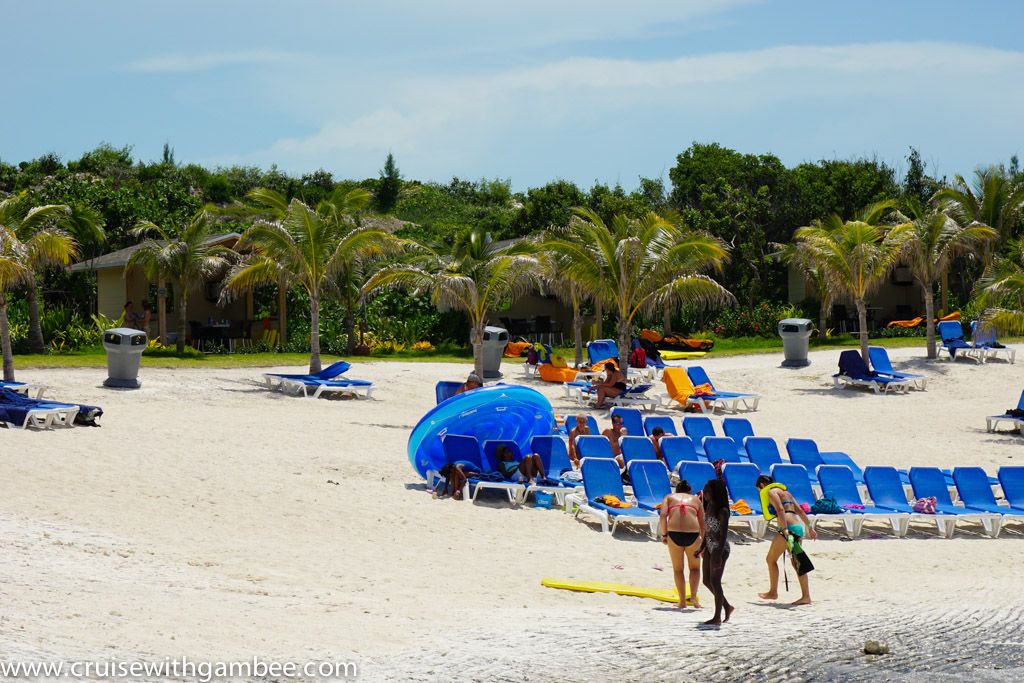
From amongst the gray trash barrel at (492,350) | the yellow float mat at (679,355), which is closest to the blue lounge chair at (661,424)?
the gray trash barrel at (492,350)

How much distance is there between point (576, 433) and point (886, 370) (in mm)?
12338

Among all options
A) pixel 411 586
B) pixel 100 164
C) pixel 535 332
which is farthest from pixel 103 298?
pixel 100 164

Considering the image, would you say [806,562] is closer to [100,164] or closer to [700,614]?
[700,614]

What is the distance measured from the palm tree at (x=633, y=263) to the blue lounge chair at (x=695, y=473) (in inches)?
364

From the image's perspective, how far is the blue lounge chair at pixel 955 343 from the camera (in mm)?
28734

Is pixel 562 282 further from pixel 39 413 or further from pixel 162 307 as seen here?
pixel 39 413

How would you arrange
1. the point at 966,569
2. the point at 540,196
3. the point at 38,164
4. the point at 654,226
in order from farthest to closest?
the point at 38,164 → the point at 540,196 → the point at 654,226 → the point at 966,569

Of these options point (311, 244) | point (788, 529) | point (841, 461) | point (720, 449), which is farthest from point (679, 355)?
point (788, 529)

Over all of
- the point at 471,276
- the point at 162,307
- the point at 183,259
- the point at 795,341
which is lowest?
the point at 795,341

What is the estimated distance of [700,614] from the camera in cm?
973

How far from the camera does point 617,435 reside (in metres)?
17.1

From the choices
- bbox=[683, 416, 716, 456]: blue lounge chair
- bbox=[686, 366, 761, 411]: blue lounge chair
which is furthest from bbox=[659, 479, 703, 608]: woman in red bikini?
bbox=[686, 366, 761, 411]: blue lounge chair

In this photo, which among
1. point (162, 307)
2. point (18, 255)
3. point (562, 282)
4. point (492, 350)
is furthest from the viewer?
point (162, 307)

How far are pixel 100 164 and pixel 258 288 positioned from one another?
30455 mm
